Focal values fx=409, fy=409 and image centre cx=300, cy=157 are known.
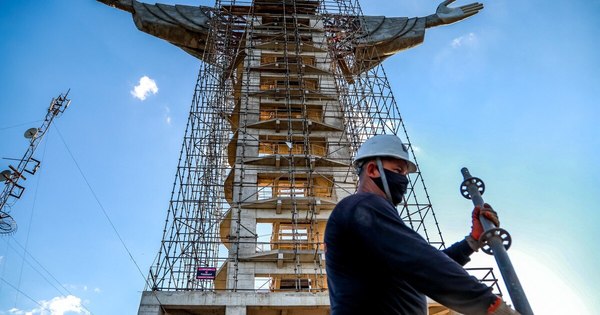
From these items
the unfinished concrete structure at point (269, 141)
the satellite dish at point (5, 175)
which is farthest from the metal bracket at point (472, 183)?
the satellite dish at point (5, 175)

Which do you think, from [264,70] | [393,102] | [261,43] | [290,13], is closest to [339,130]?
[393,102]

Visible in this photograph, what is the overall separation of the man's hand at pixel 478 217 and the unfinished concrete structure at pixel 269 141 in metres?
12.5

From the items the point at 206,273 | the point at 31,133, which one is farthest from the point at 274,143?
the point at 31,133

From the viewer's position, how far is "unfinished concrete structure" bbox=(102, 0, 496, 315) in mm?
16422

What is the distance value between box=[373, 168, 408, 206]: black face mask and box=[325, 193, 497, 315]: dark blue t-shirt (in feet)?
0.93

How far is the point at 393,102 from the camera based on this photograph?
869 inches

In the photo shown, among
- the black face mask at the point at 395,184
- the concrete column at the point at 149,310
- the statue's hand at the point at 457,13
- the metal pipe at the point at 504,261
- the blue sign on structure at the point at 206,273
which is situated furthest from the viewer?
the statue's hand at the point at 457,13

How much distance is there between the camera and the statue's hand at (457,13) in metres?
29.1

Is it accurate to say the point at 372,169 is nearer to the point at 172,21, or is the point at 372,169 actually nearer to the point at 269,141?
the point at 269,141

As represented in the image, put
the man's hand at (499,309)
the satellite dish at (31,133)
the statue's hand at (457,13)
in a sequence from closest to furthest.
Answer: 1. the man's hand at (499,309)
2. the satellite dish at (31,133)
3. the statue's hand at (457,13)

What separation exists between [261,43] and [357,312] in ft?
91.0

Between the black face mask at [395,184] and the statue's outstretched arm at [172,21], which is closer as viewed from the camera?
the black face mask at [395,184]

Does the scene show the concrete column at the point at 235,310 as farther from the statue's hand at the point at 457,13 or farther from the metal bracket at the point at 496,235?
the statue's hand at the point at 457,13

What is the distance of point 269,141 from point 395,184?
66.8ft
